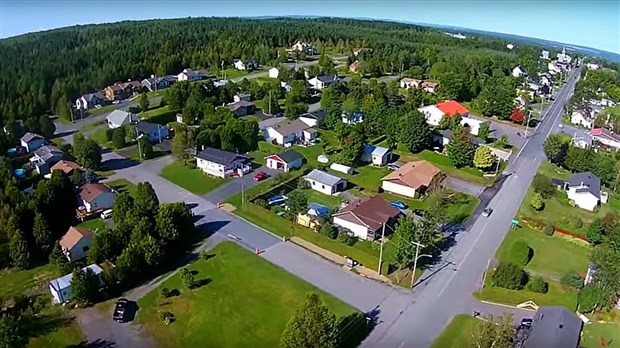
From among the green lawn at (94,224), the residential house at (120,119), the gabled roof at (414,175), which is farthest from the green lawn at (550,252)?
the residential house at (120,119)

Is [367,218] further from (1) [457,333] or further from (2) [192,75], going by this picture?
(2) [192,75]

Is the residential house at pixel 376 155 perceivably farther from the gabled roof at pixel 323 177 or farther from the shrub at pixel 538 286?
the shrub at pixel 538 286

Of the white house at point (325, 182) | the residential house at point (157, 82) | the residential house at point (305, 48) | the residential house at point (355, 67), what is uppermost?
the residential house at point (305, 48)

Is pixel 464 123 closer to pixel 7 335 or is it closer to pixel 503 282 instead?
pixel 503 282

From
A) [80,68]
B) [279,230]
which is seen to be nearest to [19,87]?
[80,68]

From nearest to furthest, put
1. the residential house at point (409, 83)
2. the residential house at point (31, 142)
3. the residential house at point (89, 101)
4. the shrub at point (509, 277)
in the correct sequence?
the shrub at point (509, 277)
the residential house at point (31, 142)
the residential house at point (89, 101)
the residential house at point (409, 83)

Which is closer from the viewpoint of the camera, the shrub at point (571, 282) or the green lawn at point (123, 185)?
the shrub at point (571, 282)
